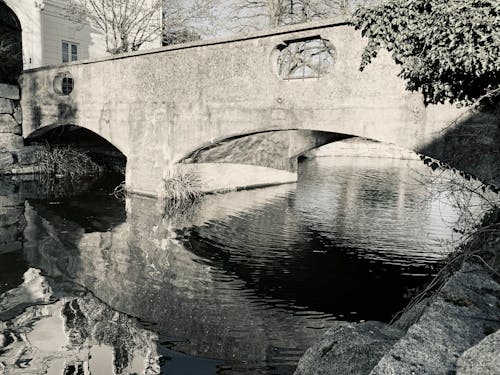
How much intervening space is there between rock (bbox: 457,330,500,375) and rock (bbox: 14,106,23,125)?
20682mm

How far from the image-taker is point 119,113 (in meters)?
14.7

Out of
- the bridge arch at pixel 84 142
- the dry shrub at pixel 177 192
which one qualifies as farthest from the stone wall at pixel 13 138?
the dry shrub at pixel 177 192

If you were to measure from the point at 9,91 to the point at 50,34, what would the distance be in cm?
627

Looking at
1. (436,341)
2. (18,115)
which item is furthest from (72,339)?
(18,115)

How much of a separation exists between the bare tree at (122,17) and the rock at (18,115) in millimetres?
7050

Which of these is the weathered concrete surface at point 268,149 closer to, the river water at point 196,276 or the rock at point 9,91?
the river water at point 196,276

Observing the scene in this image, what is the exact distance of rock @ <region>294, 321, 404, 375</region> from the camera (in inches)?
125

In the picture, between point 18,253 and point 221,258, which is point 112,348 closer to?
point 221,258

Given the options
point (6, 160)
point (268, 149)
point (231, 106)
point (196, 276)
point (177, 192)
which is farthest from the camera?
point (6, 160)

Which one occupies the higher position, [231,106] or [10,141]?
[231,106]

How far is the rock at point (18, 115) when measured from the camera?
1898 cm

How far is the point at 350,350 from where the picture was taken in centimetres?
335

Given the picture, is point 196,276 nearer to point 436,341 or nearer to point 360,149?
point 436,341

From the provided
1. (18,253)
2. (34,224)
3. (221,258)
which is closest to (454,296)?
(221,258)
